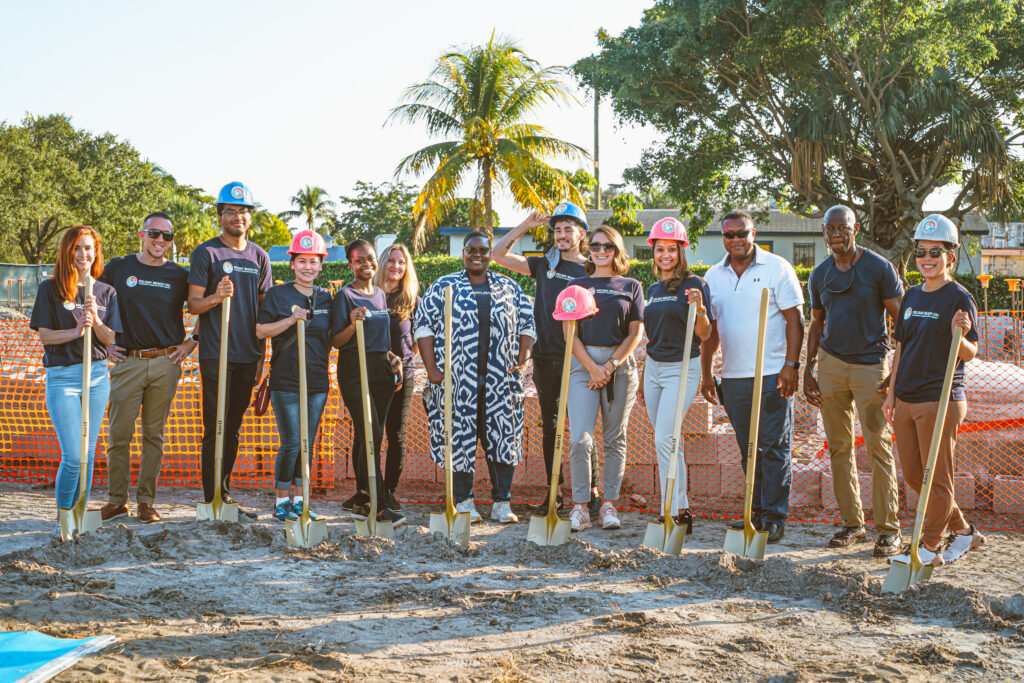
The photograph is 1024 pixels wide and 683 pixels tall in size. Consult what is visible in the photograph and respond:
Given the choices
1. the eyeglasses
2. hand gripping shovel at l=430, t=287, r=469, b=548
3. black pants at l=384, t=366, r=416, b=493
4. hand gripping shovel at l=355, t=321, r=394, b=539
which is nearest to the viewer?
hand gripping shovel at l=430, t=287, r=469, b=548

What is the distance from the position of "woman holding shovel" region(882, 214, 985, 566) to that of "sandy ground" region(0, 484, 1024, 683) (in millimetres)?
404

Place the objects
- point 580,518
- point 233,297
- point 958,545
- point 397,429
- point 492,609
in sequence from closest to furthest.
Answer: point 492,609
point 958,545
point 233,297
point 580,518
point 397,429

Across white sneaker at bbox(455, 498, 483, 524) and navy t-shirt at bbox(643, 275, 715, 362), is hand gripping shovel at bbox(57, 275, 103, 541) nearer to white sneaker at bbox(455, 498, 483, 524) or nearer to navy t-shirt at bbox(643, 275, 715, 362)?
white sneaker at bbox(455, 498, 483, 524)

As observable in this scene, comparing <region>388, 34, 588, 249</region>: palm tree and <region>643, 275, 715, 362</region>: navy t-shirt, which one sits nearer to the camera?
<region>643, 275, 715, 362</region>: navy t-shirt

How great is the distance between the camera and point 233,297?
5770mm

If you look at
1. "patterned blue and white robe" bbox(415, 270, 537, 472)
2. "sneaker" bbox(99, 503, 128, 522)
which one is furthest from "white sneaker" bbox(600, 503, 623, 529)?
"sneaker" bbox(99, 503, 128, 522)

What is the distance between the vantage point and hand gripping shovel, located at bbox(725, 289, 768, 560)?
4965 millimetres

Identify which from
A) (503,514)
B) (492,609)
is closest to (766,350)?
(503,514)

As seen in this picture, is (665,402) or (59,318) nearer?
(59,318)

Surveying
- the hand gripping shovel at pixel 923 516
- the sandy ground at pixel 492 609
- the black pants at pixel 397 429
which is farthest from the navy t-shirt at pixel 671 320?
the black pants at pixel 397 429

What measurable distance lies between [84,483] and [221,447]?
0.82 metres

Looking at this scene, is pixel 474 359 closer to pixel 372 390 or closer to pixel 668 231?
pixel 372 390

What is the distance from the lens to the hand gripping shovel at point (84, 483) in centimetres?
524

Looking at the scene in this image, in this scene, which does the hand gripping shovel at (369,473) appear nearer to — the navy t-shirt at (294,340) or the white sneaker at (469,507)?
the navy t-shirt at (294,340)
